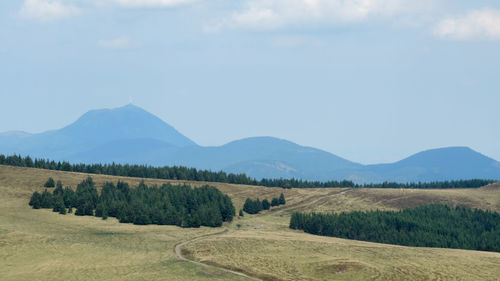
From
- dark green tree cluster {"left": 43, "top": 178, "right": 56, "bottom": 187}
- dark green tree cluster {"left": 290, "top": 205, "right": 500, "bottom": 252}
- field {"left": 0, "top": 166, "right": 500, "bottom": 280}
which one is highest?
dark green tree cluster {"left": 43, "top": 178, "right": 56, "bottom": 187}

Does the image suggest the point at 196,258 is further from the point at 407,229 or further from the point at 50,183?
the point at 50,183

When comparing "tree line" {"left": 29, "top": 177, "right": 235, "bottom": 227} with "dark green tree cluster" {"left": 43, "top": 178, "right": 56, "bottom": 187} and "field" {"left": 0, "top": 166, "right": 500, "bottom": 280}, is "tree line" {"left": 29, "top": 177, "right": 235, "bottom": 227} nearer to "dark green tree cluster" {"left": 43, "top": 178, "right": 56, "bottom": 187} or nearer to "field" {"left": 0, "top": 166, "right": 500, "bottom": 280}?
"dark green tree cluster" {"left": 43, "top": 178, "right": 56, "bottom": 187}

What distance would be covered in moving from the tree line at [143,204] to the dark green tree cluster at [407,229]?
85.6ft

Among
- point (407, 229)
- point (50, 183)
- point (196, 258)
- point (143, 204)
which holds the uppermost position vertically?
point (50, 183)

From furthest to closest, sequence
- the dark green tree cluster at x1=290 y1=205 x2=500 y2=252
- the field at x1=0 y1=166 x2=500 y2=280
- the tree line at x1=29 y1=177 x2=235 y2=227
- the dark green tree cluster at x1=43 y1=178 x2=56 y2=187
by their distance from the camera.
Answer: the dark green tree cluster at x1=43 y1=178 x2=56 y2=187 < the dark green tree cluster at x1=290 y1=205 x2=500 y2=252 < the tree line at x1=29 y1=177 x2=235 y2=227 < the field at x1=0 y1=166 x2=500 y2=280

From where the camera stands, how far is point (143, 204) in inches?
6240

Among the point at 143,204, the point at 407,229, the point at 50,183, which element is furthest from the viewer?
the point at 50,183

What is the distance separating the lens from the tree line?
152 m

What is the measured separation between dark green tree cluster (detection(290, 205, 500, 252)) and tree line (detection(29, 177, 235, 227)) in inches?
1027

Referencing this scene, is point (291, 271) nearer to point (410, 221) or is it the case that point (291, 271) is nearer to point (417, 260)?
point (417, 260)

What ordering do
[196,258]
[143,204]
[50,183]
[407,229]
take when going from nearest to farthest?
[196,258]
[143,204]
[407,229]
[50,183]


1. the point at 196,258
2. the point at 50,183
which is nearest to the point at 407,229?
the point at 196,258

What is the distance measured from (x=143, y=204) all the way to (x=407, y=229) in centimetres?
7804

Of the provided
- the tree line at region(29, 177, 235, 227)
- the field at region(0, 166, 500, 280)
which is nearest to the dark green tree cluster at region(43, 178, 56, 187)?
the tree line at region(29, 177, 235, 227)
